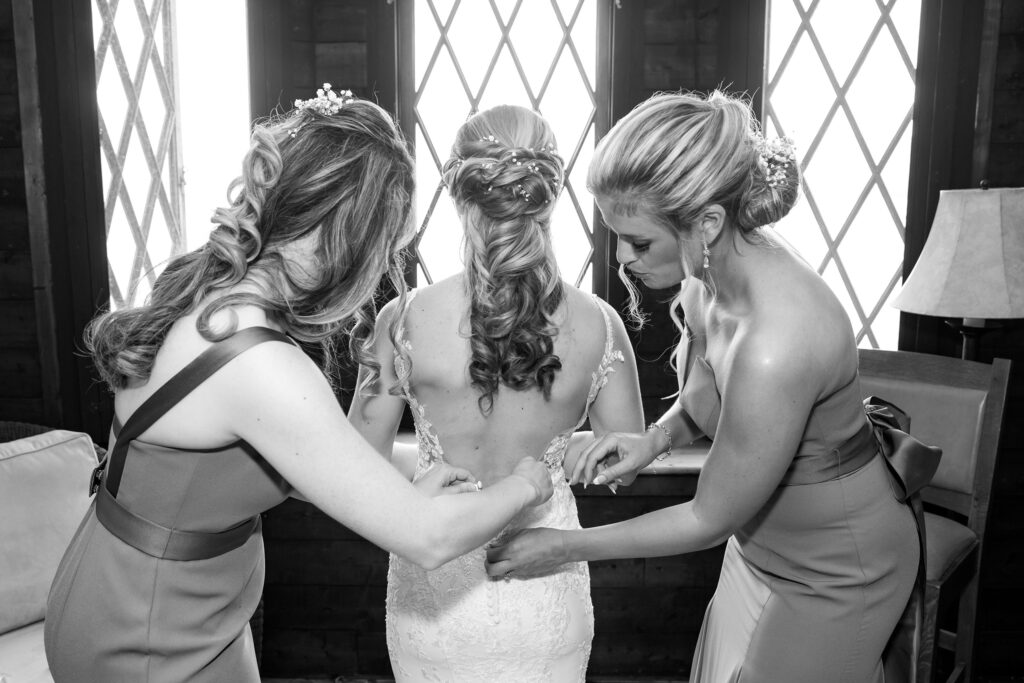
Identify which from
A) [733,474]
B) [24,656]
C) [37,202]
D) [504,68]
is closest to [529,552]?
[733,474]

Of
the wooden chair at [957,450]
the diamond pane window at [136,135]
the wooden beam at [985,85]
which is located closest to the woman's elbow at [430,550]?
the wooden chair at [957,450]

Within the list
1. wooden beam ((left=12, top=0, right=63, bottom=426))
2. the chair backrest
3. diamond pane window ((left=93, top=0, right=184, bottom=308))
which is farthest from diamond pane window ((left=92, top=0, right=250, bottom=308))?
the chair backrest

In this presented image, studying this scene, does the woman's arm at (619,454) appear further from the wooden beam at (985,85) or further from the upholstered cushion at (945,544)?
the wooden beam at (985,85)

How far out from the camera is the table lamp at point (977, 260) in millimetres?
2479

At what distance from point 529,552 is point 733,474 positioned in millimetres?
426

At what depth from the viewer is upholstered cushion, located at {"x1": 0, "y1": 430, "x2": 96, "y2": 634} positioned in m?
2.26

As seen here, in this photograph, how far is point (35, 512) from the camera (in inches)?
91.5

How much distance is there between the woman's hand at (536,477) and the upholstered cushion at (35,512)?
1496mm

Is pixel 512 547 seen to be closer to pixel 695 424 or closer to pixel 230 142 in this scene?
pixel 695 424

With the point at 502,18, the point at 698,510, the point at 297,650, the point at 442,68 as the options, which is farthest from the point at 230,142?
the point at 698,510

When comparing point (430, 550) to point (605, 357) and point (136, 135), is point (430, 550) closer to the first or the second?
point (605, 357)

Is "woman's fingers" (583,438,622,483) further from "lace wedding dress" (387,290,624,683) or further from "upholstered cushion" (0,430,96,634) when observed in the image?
"upholstered cushion" (0,430,96,634)

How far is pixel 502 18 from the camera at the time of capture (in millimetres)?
3068

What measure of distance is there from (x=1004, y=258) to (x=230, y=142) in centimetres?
257
